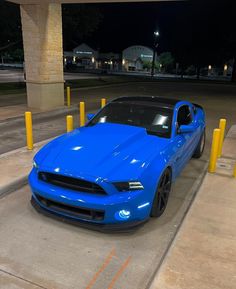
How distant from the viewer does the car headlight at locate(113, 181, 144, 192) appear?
11.5 ft

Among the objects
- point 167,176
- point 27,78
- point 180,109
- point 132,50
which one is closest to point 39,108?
point 27,78

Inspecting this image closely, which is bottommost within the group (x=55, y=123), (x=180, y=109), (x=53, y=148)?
(x=55, y=123)

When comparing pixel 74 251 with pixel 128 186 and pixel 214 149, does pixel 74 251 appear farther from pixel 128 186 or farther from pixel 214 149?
pixel 214 149

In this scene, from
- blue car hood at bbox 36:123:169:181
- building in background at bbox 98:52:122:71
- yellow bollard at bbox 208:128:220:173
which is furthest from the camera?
building in background at bbox 98:52:122:71

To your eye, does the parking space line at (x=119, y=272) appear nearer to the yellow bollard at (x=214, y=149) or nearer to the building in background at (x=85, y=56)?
the yellow bollard at (x=214, y=149)

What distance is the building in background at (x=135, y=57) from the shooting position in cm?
8456

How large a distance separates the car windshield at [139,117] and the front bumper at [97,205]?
1.46 m

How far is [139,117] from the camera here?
5.05m

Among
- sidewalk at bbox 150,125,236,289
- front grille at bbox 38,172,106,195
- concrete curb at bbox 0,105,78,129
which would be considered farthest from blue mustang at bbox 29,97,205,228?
concrete curb at bbox 0,105,78,129

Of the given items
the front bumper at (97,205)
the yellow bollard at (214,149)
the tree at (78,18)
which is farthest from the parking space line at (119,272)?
the tree at (78,18)

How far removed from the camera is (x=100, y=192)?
3510 mm

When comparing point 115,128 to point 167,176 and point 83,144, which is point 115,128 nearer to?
point 83,144

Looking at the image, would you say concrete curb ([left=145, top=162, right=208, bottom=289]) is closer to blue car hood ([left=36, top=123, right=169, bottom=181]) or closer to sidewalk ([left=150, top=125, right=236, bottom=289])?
sidewalk ([left=150, top=125, right=236, bottom=289])

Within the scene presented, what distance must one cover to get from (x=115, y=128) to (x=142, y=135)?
1.68 ft
